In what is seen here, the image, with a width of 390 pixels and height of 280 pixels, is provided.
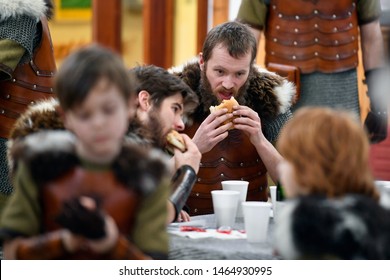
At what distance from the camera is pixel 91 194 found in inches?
59.2

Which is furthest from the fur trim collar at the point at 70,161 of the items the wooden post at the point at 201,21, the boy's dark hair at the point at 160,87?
the wooden post at the point at 201,21

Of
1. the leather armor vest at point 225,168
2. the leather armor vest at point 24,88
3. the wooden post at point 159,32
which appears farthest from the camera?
the wooden post at point 159,32

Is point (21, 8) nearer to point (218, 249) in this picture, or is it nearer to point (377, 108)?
point (218, 249)

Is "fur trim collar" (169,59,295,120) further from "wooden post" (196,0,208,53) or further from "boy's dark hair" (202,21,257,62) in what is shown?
"wooden post" (196,0,208,53)

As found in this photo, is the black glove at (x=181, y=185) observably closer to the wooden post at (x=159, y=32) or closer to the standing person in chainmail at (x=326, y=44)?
the standing person in chainmail at (x=326, y=44)

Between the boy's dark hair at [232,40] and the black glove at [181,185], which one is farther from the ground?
the boy's dark hair at [232,40]

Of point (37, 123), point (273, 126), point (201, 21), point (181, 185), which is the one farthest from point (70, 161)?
point (201, 21)

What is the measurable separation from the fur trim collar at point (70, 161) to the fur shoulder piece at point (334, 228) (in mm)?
268

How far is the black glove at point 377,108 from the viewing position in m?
3.81

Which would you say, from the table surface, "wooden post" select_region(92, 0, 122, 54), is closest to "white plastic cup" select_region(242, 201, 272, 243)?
the table surface

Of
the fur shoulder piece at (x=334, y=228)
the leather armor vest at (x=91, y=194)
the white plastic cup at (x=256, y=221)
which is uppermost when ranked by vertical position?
the leather armor vest at (x=91, y=194)

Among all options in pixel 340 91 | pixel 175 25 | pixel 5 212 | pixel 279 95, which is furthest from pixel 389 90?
pixel 175 25

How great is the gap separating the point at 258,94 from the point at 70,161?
1644mm
